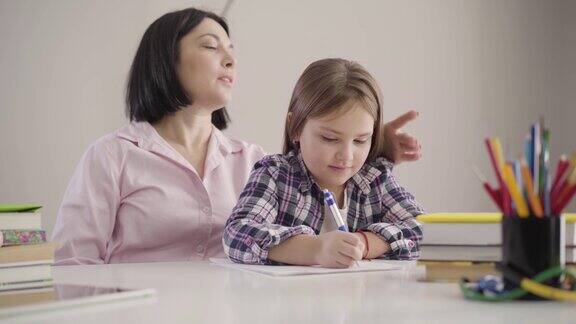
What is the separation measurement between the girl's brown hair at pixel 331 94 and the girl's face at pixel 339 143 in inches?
0.7

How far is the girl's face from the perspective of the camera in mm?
1428

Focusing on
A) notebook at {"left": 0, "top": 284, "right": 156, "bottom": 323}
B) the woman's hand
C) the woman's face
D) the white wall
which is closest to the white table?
notebook at {"left": 0, "top": 284, "right": 156, "bottom": 323}

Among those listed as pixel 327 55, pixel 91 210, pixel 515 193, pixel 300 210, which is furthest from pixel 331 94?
pixel 327 55

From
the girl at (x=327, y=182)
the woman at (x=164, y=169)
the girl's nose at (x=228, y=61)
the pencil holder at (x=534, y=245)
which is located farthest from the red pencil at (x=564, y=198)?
the girl's nose at (x=228, y=61)

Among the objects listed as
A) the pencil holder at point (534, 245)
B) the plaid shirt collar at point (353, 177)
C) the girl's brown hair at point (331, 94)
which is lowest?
the plaid shirt collar at point (353, 177)

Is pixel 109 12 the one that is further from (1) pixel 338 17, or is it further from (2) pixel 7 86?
(1) pixel 338 17

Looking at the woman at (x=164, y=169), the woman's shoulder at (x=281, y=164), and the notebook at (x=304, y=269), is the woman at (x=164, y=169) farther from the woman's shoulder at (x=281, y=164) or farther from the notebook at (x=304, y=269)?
the notebook at (x=304, y=269)

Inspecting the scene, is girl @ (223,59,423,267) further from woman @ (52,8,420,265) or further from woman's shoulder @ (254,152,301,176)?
woman @ (52,8,420,265)

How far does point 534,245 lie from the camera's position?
742 millimetres

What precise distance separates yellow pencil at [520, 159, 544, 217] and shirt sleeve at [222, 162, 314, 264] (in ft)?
1.93

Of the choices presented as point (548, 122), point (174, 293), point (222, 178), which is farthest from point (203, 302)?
point (548, 122)

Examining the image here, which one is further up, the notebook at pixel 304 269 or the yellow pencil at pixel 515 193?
A: the yellow pencil at pixel 515 193

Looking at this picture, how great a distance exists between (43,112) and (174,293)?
1529 millimetres

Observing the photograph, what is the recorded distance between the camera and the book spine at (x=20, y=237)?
91 cm
